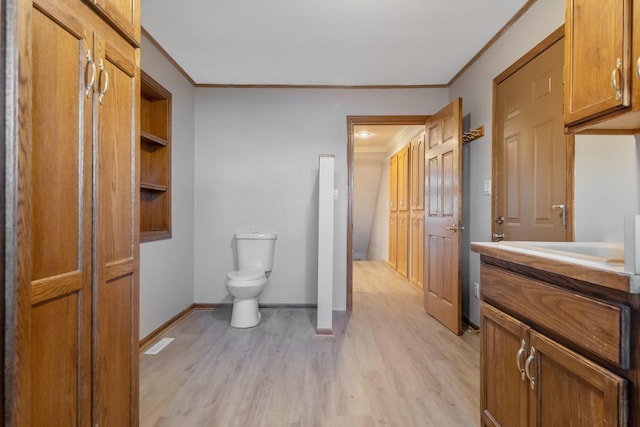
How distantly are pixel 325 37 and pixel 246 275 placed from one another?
1.99m

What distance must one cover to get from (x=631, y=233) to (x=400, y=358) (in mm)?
→ 1880

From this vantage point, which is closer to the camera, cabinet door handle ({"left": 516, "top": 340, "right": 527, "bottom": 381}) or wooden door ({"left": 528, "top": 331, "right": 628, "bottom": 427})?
wooden door ({"left": 528, "top": 331, "right": 628, "bottom": 427})

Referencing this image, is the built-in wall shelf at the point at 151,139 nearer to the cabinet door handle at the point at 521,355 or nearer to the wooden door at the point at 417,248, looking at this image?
the cabinet door handle at the point at 521,355

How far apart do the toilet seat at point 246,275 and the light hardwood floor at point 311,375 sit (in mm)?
436

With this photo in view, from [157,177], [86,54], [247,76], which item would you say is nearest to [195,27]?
[247,76]

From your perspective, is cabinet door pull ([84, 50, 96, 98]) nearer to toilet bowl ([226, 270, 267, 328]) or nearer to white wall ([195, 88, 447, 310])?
toilet bowl ([226, 270, 267, 328])

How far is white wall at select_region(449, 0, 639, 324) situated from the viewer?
148 centimetres

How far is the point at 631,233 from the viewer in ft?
2.42

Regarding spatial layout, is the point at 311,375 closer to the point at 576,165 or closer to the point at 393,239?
the point at 576,165

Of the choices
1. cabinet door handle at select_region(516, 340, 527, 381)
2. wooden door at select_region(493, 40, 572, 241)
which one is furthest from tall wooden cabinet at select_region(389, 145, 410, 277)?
cabinet door handle at select_region(516, 340, 527, 381)

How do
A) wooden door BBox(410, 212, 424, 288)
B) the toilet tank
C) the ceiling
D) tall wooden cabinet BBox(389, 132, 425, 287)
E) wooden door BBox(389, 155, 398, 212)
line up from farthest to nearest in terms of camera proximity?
1. wooden door BBox(389, 155, 398, 212)
2. tall wooden cabinet BBox(389, 132, 425, 287)
3. wooden door BBox(410, 212, 424, 288)
4. the toilet tank
5. the ceiling

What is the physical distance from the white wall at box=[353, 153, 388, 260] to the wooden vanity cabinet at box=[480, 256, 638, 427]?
17.8ft

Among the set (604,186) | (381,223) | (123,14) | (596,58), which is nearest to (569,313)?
(596,58)

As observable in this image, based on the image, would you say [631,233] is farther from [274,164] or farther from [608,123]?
[274,164]
